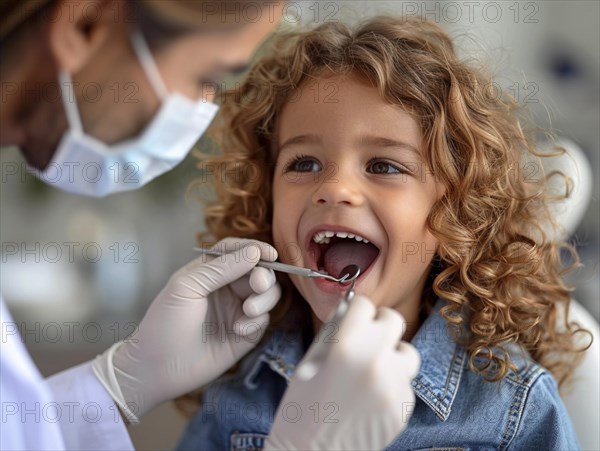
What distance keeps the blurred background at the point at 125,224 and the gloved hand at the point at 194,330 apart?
92 centimetres

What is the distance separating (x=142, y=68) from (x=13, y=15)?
17 cm

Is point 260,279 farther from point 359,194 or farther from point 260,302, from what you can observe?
point 359,194

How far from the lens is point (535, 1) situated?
250 centimetres

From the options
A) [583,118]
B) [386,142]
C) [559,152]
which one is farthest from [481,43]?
[583,118]

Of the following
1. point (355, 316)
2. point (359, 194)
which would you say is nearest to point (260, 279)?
point (359, 194)

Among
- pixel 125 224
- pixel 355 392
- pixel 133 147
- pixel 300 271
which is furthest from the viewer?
pixel 125 224

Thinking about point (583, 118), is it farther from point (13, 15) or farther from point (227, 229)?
point (13, 15)

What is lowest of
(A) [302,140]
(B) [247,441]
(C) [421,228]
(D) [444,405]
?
(B) [247,441]

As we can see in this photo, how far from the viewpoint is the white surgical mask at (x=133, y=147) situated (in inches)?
37.5

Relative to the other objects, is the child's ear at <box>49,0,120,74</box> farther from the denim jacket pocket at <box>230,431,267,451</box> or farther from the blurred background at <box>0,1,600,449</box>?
the blurred background at <box>0,1,600,449</box>

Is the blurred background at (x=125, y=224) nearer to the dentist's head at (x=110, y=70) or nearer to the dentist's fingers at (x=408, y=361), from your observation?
the dentist's head at (x=110, y=70)

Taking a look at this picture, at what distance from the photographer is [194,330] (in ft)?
4.17

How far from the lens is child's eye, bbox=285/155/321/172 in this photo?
4.10 ft

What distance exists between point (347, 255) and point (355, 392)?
1.35ft
